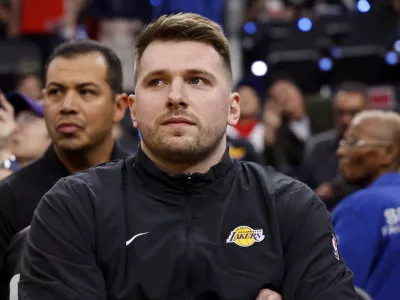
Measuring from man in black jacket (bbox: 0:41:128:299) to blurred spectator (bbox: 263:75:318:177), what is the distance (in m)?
3.99

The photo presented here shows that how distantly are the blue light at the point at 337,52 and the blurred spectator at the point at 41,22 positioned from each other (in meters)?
3.29

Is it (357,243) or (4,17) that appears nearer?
(357,243)

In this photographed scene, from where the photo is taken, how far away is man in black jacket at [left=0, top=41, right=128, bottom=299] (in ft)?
13.0

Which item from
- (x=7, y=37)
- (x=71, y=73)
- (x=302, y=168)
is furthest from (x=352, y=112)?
(x=7, y=37)

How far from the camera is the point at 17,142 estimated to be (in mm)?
5301

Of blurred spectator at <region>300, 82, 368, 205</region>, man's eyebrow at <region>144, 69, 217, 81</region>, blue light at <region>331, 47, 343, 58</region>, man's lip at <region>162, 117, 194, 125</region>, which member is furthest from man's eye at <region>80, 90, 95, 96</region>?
blue light at <region>331, 47, 343, 58</region>

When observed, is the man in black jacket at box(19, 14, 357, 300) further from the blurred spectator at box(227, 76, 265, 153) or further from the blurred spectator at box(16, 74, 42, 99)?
the blurred spectator at box(16, 74, 42, 99)

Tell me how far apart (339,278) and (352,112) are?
539cm

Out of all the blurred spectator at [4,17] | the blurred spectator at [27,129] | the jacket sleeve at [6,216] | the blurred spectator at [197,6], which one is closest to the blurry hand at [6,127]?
the blurred spectator at [27,129]

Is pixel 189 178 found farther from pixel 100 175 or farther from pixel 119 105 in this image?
pixel 119 105

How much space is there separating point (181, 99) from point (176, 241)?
45cm

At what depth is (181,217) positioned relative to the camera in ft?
9.15

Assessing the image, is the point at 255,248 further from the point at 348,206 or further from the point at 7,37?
the point at 7,37

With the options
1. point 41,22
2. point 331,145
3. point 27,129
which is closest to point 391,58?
point 331,145
